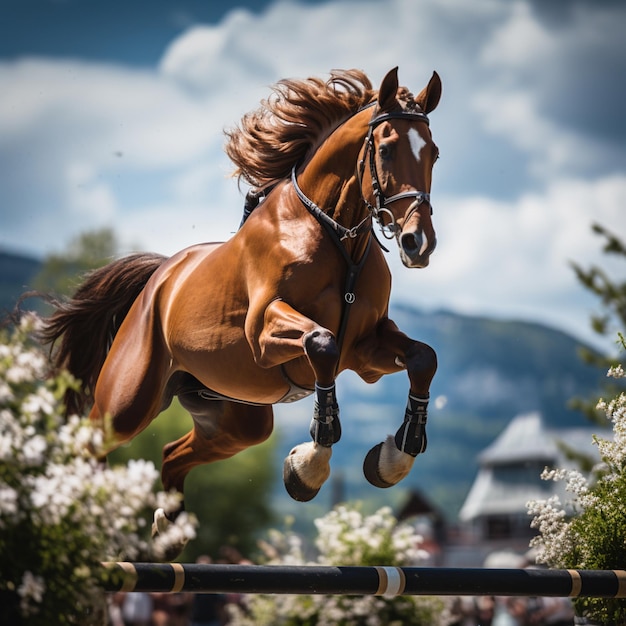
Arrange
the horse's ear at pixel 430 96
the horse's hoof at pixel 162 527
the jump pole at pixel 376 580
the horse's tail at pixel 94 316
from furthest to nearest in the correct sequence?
the horse's tail at pixel 94 316, the horse's hoof at pixel 162 527, the horse's ear at pixel 430 96, the jump pole at pixel 376 580

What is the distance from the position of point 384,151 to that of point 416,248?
477 millimetres

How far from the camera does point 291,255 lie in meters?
4.62

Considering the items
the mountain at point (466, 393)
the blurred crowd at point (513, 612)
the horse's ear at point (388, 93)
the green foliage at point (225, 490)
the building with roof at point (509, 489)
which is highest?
the mountain at point (466, 393)

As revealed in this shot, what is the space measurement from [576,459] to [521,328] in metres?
153

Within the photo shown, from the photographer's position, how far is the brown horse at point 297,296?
435 cm

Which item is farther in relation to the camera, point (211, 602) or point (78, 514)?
point (211, 602)

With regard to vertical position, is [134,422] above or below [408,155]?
below

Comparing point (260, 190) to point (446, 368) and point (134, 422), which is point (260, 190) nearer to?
point (134, 422)

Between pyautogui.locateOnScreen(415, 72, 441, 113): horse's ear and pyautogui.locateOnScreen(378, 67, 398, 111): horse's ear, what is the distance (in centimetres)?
14

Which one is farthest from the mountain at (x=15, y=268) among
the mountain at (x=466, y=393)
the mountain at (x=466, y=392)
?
the mountain at (x=466, y=392)

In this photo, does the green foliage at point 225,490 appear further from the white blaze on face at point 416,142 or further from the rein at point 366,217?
the white blaze on face at point 416,142

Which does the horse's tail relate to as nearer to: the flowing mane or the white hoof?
the flowing mane

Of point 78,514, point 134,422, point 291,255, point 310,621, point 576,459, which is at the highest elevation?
point 576,459

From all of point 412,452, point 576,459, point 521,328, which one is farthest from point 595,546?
point 521,328
